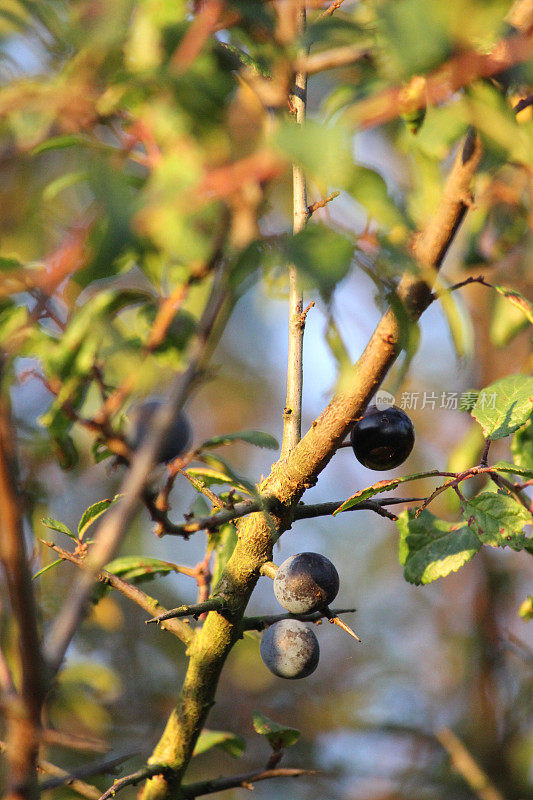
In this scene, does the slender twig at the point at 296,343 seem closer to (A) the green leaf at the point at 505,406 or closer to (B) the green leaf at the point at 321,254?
(A) the green leaf at the point at 505,406

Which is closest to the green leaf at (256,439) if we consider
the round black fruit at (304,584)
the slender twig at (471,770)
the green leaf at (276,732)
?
the round black fruit at (304,584)

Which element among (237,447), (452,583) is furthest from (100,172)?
(237,447)

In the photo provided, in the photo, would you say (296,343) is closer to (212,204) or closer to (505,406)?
(505,406)

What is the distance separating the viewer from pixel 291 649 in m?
0.69

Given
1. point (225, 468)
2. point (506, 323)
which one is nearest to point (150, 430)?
point (225, 468)

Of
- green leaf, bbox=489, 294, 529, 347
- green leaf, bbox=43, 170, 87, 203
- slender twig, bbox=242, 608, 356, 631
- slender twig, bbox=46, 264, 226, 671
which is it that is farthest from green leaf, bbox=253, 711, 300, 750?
green leaf, bbox=489, 294, 529, 347

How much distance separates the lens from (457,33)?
14.7 inches

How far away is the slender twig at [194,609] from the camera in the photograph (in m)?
0.55

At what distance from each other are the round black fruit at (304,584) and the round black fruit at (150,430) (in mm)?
198

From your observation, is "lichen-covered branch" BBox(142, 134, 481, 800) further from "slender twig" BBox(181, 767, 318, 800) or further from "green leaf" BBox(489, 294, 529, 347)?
"green leaf" BBox(489, 294, 529, 347)

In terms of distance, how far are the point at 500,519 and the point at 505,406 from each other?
0.38ft

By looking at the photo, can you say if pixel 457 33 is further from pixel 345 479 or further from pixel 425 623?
pixel 425 623

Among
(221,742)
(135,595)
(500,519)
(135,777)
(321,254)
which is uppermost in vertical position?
(321,254)

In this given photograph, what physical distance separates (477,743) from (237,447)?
4.31 feet
